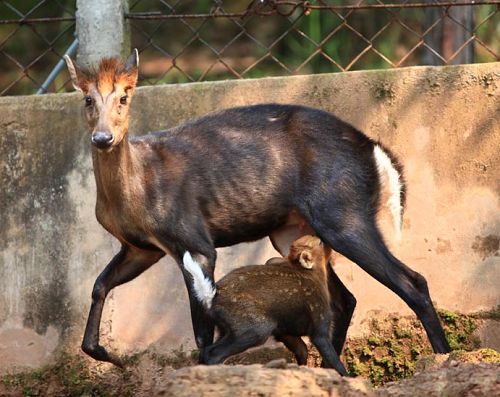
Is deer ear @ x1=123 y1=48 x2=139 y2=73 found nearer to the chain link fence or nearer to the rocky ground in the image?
the rocky ground

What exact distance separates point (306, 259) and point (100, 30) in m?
2.10

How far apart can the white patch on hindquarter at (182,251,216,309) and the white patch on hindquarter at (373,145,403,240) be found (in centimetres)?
114

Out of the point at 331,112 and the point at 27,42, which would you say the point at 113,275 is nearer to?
the point at 331,112

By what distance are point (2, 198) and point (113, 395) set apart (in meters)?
1.29

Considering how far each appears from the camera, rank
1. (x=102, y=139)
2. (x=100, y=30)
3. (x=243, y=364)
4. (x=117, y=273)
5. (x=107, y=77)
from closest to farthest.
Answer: (x=102, y=139) < (x=107, y=77) < (x=117, y=273) < (x=243, y=364) < (x=100, y=30)

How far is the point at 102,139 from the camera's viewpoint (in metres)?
6.33

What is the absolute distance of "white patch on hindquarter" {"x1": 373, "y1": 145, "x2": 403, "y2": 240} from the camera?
7.08 m

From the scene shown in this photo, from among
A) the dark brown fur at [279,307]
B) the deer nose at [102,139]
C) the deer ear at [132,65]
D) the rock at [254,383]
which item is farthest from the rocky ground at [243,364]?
the rock at [254,383]

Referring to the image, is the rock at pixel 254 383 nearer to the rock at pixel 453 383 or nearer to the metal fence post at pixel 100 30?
the rock at pixel 453 383

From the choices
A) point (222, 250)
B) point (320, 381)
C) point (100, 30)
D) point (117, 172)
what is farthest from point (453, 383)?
point (100, 30)

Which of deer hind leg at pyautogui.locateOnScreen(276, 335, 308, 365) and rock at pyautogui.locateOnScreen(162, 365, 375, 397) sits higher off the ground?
rock at pyautogui.locateOnScreen(162, 365, 375, 397)

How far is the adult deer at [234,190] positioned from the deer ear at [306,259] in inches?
5.1

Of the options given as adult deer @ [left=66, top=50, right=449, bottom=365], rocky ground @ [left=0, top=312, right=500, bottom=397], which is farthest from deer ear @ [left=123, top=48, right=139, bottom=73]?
rocky ground @ [left=0, top=312, right=500, bottom=397]

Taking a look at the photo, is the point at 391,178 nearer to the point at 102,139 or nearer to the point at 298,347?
the point at 298,347
